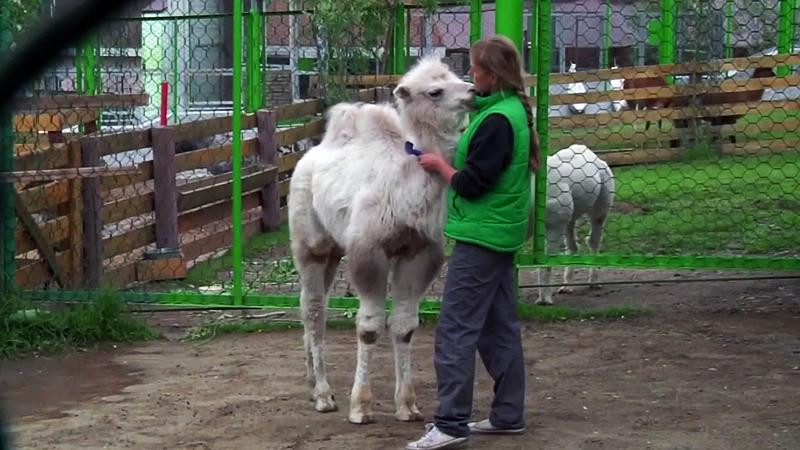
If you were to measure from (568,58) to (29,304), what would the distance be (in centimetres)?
661

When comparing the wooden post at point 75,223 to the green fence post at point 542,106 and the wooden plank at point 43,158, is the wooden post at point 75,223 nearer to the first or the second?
the wooden plank at point 43,158

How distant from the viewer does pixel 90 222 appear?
880 centimetres

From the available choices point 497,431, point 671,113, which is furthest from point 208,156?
point 497,431

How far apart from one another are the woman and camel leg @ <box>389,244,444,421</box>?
14.7 inches

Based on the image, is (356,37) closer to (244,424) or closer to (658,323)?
(658,323)

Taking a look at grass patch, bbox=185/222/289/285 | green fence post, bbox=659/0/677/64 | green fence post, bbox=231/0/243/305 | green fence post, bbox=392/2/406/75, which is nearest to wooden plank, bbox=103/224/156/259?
grass patch, bbox=185/222/289/285

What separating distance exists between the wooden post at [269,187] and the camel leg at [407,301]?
627 centimetres

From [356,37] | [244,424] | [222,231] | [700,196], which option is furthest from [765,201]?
[244,424]

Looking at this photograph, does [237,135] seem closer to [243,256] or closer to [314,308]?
[314,308]

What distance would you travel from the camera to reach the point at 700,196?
460 inches

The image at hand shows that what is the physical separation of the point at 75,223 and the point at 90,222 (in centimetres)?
11

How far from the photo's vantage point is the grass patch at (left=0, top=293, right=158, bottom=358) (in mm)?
7578

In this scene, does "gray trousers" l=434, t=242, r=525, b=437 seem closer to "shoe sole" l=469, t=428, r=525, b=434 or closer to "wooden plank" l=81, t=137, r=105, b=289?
"shoe sole" l=469, t=428, r=525, b=434

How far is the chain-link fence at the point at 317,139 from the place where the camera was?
331 inches
